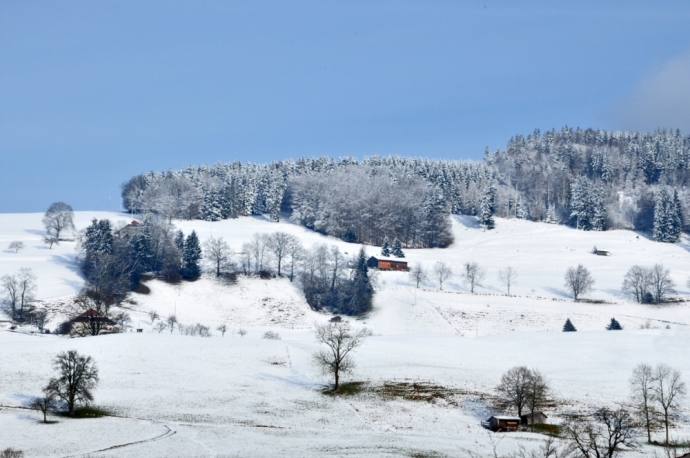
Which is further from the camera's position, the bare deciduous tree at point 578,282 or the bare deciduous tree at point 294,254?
the bare deciduous tree at point 294,254

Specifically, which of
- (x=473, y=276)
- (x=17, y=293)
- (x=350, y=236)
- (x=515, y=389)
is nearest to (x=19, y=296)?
(x=17, y=293)

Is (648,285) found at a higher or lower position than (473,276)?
lower

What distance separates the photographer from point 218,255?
4685 inches

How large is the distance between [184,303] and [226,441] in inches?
2622

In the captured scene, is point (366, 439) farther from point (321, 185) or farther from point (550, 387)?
point (321, 185)

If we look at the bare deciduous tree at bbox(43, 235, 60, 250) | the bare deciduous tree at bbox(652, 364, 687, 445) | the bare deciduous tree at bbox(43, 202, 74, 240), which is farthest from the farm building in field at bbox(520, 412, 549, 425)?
the bare deciduous tree at bbox(43, 202, 74, 240)

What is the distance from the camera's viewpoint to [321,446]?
40188mm

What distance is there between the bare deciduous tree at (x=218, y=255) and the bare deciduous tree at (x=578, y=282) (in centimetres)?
5781

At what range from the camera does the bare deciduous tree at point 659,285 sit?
10944cm

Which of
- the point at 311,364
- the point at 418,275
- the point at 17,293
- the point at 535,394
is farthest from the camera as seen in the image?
the point at 418,275

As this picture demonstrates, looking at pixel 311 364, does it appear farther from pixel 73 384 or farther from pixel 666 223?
pixel 666 223

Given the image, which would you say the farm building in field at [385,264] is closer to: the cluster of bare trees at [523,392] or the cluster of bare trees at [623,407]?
the cluster of bare trees at [623,407]

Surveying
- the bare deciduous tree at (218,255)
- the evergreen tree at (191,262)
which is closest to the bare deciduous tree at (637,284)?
the bare deciduous tree at (218,255)

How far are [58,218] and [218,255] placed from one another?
38672mm
